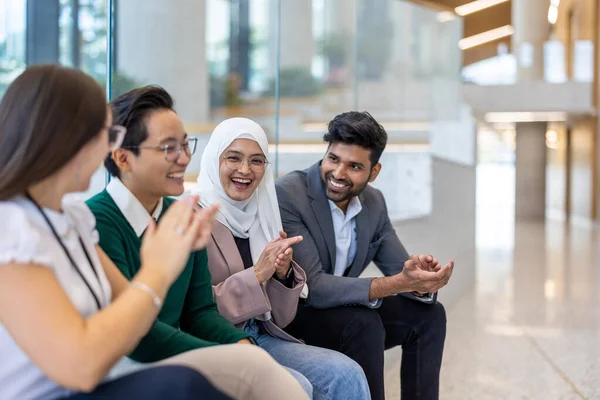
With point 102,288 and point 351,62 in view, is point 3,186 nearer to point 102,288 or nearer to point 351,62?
point 102,288

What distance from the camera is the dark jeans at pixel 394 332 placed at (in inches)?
94.4

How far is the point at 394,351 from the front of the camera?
392 cm

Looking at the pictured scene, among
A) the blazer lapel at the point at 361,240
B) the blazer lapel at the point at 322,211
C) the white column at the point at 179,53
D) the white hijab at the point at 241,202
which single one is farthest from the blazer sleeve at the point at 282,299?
the white column at the point at 179,53

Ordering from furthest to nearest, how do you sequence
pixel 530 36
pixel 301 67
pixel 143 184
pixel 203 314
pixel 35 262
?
pixel 530 36 < pixel 301 67 < pixel 203 314 < pixel 143 184 < pixel 35 262

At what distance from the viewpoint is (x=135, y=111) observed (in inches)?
70.3

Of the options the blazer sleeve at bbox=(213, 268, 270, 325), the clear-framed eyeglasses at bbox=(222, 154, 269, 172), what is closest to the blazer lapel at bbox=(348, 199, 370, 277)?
the clear-framed eyeglasses at bbox=(222, 154, 269, 172)

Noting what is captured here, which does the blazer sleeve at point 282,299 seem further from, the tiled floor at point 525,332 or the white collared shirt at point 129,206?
the tiled floor at point 525,332

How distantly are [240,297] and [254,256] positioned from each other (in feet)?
0.64

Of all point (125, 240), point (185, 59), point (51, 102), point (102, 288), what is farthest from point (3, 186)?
point (185, 59)

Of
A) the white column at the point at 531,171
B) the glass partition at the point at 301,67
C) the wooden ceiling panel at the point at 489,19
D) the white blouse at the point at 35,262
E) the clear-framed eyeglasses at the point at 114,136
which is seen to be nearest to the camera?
the white blouse at the point at 35,262

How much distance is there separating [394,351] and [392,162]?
5.04ft

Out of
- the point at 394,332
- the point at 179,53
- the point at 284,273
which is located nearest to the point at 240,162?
the point at 284,273

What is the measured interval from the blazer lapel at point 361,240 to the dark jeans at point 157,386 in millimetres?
1494

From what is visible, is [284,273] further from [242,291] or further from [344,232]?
[344,232]
